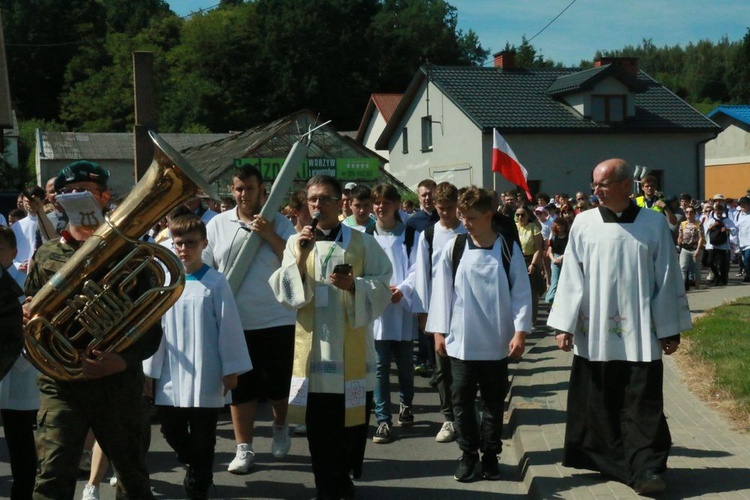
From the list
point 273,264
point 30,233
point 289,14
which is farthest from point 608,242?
point 289,14

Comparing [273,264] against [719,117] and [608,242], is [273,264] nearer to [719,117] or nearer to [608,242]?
→ [608,242]

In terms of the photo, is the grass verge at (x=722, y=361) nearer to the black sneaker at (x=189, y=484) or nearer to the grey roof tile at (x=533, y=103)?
the black sneaker at (x=189, y=484)

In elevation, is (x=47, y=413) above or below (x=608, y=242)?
below

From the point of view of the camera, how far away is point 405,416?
827 cm

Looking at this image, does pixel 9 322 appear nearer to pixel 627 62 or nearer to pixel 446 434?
pixel 446 434

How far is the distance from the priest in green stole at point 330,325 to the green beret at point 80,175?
4.38 ft

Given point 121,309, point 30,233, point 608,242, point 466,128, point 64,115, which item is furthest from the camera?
point 64,115

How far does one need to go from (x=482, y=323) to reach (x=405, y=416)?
206 cm

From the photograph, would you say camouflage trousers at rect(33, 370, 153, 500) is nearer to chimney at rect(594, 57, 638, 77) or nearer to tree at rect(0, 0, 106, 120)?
chimney at rect(594, 57, 638, 77)

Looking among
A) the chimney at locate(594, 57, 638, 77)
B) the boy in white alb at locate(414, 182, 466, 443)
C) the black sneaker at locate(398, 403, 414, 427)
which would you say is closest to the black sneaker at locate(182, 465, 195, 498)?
the boy in white alb at locate(414, 182, 466, 443)

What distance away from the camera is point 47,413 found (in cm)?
A: 459

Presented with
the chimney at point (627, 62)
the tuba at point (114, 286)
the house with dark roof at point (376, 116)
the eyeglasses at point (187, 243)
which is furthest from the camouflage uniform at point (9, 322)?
the house with dark roof at point (376, 116)

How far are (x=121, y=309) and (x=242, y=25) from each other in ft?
255

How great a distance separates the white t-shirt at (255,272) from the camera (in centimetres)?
683
